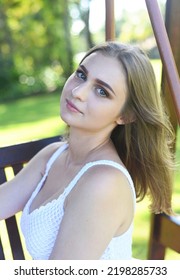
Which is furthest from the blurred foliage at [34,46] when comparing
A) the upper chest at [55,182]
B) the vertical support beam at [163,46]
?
the vertical support beam at [163,46]

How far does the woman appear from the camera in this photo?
127 centimetres

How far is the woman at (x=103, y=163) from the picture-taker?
50.2 inches

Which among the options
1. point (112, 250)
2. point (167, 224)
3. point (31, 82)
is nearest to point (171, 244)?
point (167, 224)

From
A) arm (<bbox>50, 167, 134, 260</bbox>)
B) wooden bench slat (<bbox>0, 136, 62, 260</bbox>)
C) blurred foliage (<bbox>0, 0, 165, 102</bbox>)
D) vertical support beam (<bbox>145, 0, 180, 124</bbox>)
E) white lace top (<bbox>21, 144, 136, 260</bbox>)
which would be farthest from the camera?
blurred foliage (<bbox>0, 0, 165, 102</bbox>)

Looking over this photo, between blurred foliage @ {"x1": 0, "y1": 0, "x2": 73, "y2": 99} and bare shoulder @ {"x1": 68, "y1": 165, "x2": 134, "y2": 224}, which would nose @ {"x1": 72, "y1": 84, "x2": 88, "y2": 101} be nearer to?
bare shoulder @ {"x1": 68, "y1": 165, "x2": 134, "y2": 224}

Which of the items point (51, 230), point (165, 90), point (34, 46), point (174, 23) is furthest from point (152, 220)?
point (34, 46)

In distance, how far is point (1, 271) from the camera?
4.19 ft

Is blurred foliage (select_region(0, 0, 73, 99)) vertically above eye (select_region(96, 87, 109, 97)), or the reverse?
eye (select_region(96, 87, 109, 97))

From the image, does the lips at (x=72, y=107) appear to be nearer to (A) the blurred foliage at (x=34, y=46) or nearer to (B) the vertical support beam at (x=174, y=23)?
(B) the vertical support beam at (x=174, y=23)

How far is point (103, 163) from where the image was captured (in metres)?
1.36

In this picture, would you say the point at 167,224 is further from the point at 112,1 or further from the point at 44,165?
the point at 112,1

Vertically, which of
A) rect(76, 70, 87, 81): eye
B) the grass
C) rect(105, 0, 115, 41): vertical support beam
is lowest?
the grass

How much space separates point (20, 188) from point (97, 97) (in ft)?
1.70

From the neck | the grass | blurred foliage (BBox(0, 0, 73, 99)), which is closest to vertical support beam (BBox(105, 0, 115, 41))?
the neck
